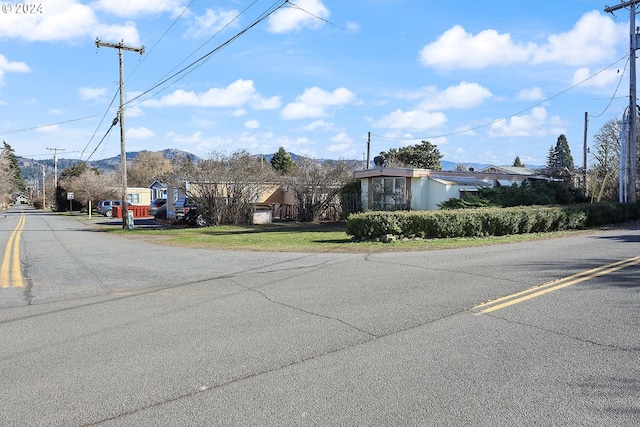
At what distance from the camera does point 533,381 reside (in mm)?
3916

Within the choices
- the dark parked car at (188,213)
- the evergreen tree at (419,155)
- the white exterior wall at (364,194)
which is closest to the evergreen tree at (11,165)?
the dark parked car at (188,213)

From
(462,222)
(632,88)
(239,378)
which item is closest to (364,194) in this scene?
(462,222)

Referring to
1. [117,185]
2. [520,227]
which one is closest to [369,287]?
[520,227]

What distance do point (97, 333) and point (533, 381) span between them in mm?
4616

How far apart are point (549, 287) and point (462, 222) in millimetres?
8589

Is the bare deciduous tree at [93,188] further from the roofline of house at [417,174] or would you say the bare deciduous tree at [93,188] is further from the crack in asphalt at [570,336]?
the crack in asphalt at [570,336]

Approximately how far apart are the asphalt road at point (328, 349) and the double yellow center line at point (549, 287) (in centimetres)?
5

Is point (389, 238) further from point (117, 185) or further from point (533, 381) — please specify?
point (117, 185)

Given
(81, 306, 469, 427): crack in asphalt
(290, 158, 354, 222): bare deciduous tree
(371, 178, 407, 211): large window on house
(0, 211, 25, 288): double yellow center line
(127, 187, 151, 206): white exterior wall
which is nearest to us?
(81, 306, 469, 427): crack in asphalt

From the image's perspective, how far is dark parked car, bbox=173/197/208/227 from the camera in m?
27.1

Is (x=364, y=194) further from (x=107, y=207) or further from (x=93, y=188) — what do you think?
(x=93, y=188)

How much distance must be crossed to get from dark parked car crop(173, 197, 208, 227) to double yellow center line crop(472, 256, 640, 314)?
21340mm

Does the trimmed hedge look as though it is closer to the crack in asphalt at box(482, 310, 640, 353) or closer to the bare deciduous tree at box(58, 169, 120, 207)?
the crack in asphalt at box(482, 310, 640, 353)

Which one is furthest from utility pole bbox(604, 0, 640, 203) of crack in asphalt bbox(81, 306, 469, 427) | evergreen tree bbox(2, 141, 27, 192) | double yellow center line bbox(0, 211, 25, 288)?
evergreen tree bbox(2, 141, 27, 192)
